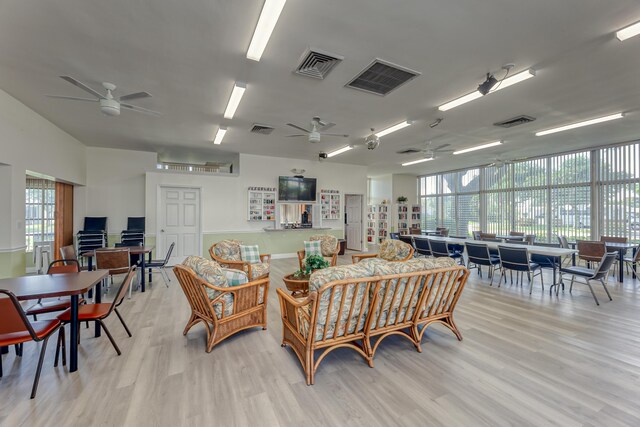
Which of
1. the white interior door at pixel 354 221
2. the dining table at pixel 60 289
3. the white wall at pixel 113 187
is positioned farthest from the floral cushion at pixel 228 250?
the white interior door at pixel 354 221

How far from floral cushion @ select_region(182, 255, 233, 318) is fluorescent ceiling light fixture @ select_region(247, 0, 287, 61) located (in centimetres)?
228

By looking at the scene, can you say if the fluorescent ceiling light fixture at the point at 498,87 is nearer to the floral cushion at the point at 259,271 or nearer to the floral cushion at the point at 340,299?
the floral cushion at the point at 340,299

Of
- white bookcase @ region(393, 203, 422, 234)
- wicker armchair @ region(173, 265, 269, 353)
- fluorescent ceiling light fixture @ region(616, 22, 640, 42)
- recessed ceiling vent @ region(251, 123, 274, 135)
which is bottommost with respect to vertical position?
wicker armchair @ region(173, 265, 269, 353)

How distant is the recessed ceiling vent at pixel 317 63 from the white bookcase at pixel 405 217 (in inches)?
355

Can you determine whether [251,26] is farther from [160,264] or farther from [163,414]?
[160,264]

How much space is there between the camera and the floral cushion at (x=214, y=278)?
2666 mm

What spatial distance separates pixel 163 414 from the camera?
184cm

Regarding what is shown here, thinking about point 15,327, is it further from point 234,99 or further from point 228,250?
point 234,99

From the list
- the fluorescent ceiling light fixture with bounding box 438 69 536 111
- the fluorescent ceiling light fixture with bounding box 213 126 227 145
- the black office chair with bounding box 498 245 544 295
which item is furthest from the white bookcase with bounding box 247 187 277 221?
the black office chair with bounding box 498 245 544 295

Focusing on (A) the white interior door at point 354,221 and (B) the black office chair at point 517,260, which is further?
(A) the white interior door at point 354,221

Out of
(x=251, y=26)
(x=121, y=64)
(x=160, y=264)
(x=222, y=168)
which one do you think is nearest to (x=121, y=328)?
(x=160, y=264)

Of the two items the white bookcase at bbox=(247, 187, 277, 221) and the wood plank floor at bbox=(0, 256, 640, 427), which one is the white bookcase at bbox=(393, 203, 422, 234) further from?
the wood plank floor at bbox=(0, 256, 640, 427)

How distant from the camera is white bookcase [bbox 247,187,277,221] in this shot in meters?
7.96

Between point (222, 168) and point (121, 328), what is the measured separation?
6.79 metres
